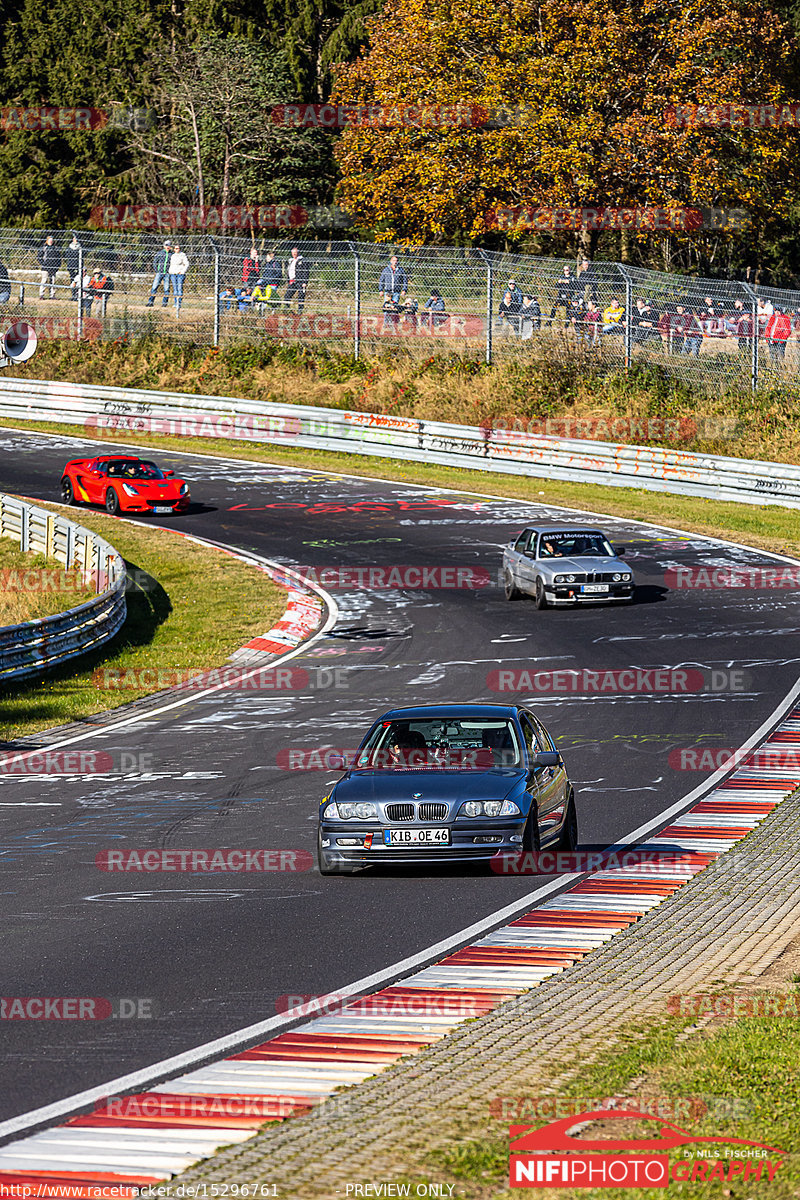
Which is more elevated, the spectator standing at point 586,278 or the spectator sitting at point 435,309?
the spectator standing at point 586,278

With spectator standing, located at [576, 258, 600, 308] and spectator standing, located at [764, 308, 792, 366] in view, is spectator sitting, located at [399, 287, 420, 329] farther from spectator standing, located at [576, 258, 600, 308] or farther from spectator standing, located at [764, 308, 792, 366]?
spectator standing, located at [764, 308, 792, 366]

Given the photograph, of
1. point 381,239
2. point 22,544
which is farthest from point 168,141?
point 22,544

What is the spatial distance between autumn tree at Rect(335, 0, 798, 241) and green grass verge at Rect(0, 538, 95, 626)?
21992 mm

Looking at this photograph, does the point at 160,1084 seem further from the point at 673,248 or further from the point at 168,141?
the point at 168,141

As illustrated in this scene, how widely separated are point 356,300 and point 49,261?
9.54m

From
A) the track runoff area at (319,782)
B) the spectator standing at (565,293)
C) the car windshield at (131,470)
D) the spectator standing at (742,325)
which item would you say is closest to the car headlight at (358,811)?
the track runoff area at (319,782)

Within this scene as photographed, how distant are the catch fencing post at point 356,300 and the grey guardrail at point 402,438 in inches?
137

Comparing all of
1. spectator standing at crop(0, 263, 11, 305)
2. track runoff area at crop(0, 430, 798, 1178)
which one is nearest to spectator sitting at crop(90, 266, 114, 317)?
spectator standing at crop(0, 263, 11, 305)

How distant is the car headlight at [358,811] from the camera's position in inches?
471

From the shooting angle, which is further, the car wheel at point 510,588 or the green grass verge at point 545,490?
the green grass verge at point 545,490

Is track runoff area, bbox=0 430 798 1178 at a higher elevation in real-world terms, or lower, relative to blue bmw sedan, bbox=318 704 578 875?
lower

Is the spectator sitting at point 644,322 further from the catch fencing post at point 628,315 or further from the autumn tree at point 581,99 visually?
the autumn tree at point 581,99

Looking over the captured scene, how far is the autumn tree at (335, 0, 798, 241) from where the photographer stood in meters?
47.0

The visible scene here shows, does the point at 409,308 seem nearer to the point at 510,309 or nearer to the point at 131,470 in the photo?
the point at 510,309
